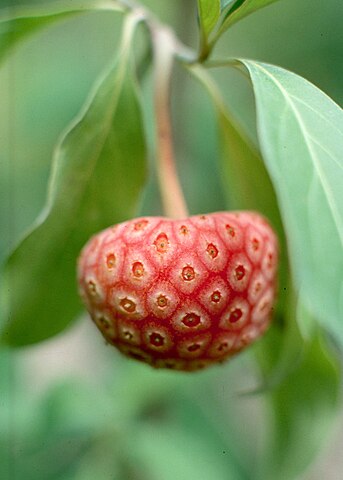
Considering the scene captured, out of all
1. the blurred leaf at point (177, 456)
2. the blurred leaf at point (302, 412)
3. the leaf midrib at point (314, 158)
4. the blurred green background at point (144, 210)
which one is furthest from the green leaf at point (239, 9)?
the blurred leaf at point (177, 456)

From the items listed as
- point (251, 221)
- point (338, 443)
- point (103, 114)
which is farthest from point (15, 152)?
point (338, 443)

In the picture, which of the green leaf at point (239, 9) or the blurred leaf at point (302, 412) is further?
the blurred leaf at point (302, 412)

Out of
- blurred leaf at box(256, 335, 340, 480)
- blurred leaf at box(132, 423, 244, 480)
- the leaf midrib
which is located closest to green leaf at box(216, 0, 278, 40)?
the leaf midrib

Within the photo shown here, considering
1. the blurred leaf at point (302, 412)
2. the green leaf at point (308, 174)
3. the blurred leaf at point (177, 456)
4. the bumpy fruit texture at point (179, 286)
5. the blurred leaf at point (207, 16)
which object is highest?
the blurred leaf at point (207, 16)

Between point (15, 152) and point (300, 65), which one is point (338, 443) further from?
point (15, 152)

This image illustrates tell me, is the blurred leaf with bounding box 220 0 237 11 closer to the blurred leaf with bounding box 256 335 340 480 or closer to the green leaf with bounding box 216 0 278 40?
the green leaf with bounding box 216 0 278 40

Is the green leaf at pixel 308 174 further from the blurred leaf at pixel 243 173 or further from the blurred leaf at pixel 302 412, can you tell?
the blurred leaf at pixel 302 412
